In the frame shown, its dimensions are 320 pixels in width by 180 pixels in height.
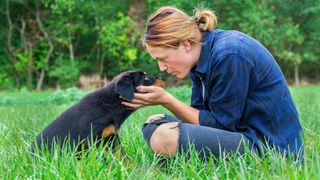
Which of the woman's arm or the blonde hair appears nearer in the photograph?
the blonde hair

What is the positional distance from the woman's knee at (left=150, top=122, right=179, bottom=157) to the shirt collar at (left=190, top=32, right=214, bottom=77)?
43 cm

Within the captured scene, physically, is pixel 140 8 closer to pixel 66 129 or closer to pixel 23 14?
pixel 23 14

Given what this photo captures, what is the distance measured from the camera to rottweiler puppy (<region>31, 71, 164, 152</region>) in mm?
4059

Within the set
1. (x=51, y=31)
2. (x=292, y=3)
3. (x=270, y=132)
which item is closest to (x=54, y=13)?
(x=51, y=31)

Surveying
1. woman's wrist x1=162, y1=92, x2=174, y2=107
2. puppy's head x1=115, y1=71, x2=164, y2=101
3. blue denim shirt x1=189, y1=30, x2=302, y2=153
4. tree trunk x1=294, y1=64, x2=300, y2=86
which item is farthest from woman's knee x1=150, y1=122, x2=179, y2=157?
tree trunk x1=294, y1=64, x2=300, y2=86

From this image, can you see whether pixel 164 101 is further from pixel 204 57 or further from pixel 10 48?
pixel 10 48

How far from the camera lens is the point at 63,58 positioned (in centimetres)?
2578

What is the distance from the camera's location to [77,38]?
2639 cm

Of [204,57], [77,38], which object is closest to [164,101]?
[204,57]

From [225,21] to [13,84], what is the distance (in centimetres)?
1083

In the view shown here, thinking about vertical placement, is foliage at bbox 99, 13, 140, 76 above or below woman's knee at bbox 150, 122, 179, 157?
below

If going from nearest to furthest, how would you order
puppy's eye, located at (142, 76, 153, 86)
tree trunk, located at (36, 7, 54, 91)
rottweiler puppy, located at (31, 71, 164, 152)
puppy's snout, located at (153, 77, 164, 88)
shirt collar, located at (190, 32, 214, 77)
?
shirt collar, located at (190, 32, 214, 77), rottweiler puppy, located at (31, 71, 164, 152), puppy's eye, located at (142, 76, 153, 86), puppy's snout, located at (153, 77, 164, 88), tree trunk, located at (36, 7, 54, 91)

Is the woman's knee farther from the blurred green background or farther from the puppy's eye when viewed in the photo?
the blurred green background

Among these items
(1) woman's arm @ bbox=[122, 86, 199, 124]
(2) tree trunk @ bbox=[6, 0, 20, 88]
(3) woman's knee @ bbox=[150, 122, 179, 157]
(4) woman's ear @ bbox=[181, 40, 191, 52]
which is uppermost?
(4) woman's ear @ bbox=[181, 40, 191, 52]
